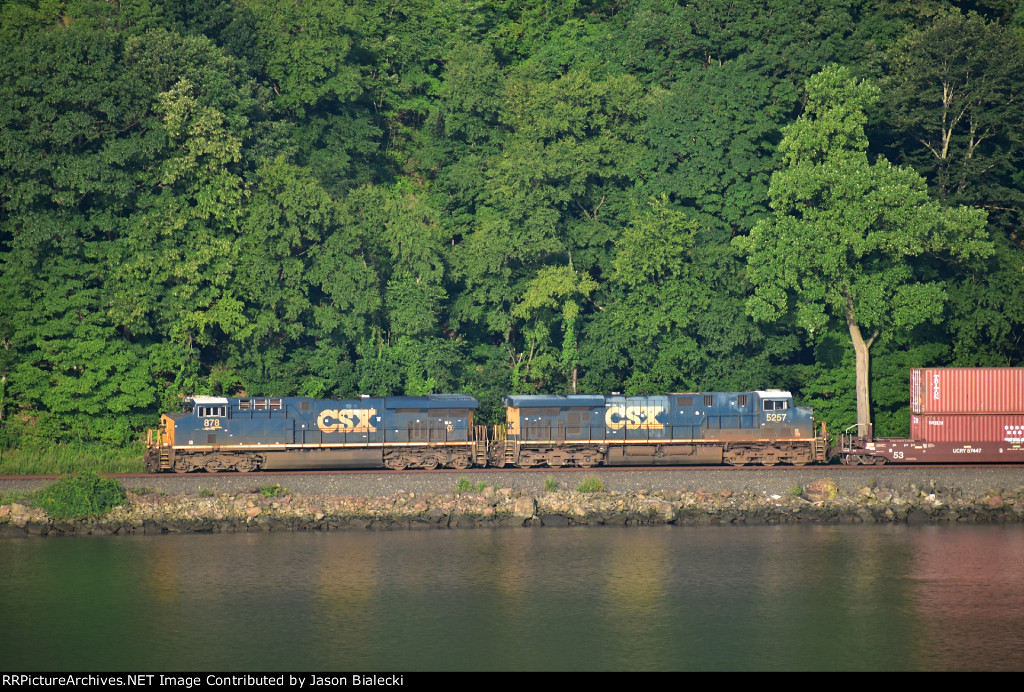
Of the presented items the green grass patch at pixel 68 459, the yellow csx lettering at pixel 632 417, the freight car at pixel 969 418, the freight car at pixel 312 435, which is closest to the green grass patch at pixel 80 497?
the green grass patch at pixel 68 459

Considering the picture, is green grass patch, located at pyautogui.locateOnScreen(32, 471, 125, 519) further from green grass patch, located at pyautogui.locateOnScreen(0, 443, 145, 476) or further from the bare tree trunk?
the bare tree trunk

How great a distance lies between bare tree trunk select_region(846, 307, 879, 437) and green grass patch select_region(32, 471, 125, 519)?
110 ft

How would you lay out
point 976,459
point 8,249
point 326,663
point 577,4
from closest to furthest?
point 326,663 → point 976,459 → point 8,249 → point 577,4

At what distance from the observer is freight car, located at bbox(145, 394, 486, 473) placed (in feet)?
147

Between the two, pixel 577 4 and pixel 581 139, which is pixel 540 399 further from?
pixel 577 4

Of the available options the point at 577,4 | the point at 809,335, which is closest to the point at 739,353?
the point at 809,335

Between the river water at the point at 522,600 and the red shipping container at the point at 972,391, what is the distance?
6.51 meters

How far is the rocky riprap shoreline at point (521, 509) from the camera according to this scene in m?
40.2

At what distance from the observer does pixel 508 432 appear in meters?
46.2

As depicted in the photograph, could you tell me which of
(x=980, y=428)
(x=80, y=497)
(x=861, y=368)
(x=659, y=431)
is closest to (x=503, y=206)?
(x=659, y=431)

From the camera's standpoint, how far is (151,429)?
47469 mm

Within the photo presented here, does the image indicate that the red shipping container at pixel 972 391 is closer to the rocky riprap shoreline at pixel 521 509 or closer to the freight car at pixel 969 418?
the freight car at pixel 969 418

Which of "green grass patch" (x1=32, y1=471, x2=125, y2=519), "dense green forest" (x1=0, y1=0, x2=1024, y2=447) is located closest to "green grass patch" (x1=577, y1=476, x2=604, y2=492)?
"dense green forest" (x1=0, y1=0, x2=1024, y2=447)

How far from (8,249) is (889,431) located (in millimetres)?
44154
